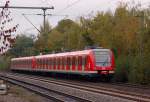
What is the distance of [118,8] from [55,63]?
12.5m

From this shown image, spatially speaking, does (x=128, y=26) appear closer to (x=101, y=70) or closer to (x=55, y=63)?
(x=55, y=63)

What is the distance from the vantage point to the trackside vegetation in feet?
131

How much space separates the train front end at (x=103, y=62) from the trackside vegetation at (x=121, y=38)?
169 centimetres

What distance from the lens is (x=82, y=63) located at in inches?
1636

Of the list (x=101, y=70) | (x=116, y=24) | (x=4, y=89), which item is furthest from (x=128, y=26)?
(x=4, y=89)

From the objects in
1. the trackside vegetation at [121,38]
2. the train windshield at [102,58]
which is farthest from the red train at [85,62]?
the trackside vegetation at [121,38]

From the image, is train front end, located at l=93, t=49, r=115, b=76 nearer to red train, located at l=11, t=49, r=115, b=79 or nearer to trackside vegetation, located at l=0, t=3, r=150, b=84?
red train, located at l=11, t=49, r=115, b=79

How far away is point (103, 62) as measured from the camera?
4053cm

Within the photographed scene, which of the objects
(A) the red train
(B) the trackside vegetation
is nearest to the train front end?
(A) the red train

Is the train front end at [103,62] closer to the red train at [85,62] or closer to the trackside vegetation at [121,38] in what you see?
the red train at [85,62]

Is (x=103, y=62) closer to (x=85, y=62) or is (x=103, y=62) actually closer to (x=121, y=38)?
(x=85, y=62)

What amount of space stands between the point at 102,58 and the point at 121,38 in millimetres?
13621

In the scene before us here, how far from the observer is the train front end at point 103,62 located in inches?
1569

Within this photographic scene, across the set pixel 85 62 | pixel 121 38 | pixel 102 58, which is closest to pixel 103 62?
pixel 102 58
